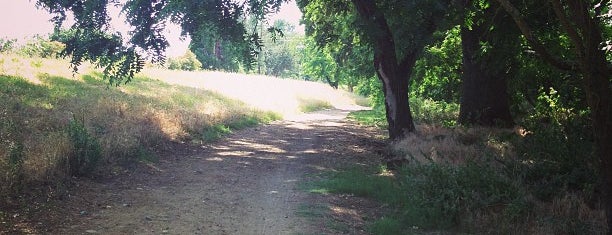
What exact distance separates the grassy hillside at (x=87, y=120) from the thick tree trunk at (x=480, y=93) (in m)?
8.11

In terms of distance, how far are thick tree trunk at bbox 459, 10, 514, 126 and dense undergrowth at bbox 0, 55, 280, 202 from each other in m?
8.11

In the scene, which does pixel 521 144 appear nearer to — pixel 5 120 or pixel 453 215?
pixel 453 215

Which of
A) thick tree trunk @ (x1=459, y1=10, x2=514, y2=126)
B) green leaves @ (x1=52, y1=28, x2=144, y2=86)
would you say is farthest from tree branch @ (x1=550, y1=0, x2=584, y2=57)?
thick tree trunk @ (x1=459, y1=10, x2=514, y2=126)

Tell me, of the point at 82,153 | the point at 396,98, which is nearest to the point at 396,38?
the point at 396,98

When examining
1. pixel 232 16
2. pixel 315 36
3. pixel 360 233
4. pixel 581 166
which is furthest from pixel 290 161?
pixel 315 36

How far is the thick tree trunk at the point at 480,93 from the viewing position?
570 inches

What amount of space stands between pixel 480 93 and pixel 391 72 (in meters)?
3.44

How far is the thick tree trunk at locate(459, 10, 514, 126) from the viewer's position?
47.5 feet

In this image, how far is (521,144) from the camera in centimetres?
868

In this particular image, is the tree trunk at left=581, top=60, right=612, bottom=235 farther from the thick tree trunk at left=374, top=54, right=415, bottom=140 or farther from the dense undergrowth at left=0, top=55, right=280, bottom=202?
the thick tree trunk at left=374, top=54, right=415, bottom=140

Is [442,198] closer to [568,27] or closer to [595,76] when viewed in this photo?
[595,76]

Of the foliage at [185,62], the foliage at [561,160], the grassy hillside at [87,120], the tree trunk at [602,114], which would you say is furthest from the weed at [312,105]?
the tree trunk at [602,114]

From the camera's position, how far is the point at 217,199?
7746 mm

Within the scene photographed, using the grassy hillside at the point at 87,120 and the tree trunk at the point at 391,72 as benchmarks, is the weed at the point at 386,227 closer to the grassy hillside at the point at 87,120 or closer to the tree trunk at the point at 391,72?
the grassy hillside at the point at 87,120
